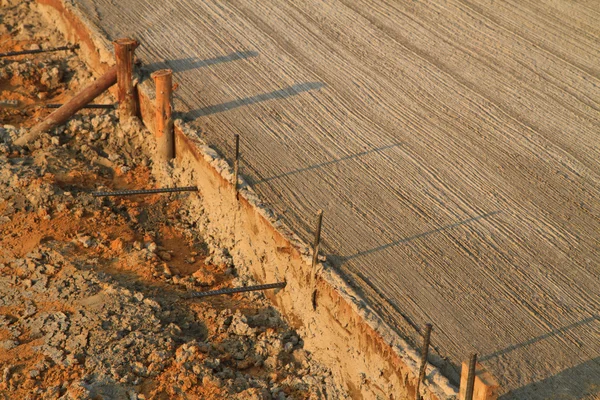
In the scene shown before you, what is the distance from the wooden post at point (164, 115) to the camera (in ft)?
23.6

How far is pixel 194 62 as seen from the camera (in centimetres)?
831

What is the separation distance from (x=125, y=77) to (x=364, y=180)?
2.62m

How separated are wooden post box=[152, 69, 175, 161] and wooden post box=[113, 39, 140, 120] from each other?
45cm

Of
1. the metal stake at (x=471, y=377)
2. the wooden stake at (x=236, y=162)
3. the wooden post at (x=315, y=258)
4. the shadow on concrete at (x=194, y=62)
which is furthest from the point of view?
the shadow on concrete at (x=194, y=62)

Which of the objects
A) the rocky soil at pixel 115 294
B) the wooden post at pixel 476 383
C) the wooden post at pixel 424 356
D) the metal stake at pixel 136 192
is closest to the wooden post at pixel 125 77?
the rocky soil at pixel 115 294

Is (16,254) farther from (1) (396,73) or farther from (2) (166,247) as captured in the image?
(1) (396,73)

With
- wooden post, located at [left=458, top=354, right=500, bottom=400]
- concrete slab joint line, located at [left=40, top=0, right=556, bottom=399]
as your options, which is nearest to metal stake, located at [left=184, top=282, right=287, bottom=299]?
concrete slab joint line, located at [left=40, top=0, right=556, bottom=399]

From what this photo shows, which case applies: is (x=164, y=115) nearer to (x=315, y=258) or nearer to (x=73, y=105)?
(x=73, y=105)

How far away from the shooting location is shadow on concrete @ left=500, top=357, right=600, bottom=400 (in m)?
5.04

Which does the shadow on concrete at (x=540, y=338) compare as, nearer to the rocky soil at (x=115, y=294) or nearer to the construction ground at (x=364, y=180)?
the construction ground at (x=364, y=180)

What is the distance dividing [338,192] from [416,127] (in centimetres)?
125

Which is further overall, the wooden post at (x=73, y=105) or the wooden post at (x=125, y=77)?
the wooden post at (x=73, y=105)

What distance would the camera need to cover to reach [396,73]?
8188mm

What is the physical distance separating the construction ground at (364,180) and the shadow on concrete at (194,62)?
3 centimetres
